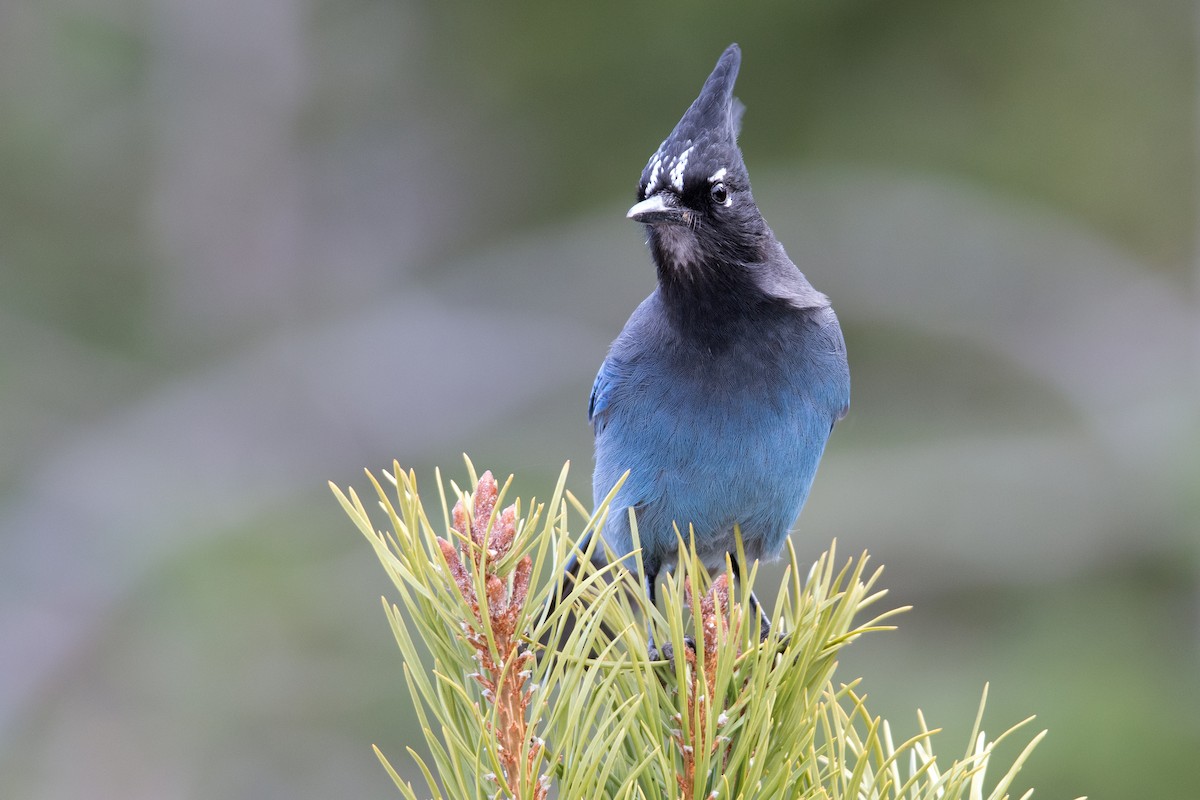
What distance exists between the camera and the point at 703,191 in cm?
250

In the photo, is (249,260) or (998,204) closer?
(998,204)

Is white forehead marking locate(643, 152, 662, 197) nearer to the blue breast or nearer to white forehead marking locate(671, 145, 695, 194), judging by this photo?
white forehead marking locate(671, 145, 695, 194)

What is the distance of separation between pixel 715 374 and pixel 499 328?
19.4ft

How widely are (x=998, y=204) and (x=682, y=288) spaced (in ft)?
21.0

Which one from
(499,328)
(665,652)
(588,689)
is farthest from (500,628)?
(499,328)

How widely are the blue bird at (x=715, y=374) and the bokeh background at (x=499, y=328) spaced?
3224mm

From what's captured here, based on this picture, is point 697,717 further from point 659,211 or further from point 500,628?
point 659,211

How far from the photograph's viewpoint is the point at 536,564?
142 centimetres

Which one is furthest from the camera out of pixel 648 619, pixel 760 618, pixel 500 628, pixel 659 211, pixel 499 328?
pixel 499 328

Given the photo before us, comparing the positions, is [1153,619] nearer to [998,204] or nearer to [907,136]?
[998,204]

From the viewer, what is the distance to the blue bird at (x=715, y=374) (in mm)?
2428

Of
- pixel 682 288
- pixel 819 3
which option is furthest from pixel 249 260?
pixel 682 288

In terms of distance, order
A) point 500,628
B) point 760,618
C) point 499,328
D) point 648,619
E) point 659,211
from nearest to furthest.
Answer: point 500,628 → point 648,619 → point 760,618 → point 659,211 → point 499,328

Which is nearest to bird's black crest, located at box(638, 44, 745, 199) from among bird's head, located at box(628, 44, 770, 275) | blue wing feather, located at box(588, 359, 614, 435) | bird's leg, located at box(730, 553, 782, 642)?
bird's head, located at box(628, 44, 770, 275)
